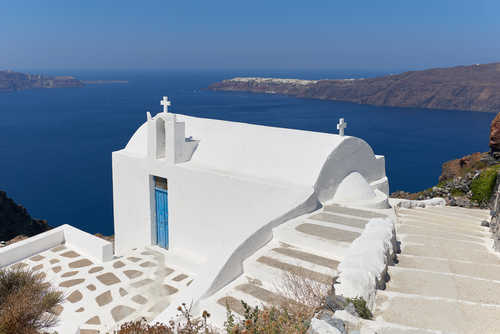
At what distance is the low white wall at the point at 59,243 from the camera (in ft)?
27.3

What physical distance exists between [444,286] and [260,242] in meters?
2.53

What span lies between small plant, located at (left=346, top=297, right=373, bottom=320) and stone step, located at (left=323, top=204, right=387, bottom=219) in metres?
3.52

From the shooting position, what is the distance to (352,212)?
6.82 metres

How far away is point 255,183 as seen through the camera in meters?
7.35

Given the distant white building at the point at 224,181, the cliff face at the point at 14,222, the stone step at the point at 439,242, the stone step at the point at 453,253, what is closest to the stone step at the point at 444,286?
the stone step at the point at 453,253

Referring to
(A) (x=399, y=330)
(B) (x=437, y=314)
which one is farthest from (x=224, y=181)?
(A) (x=399, y=330)

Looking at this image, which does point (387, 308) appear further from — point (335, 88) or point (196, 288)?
point (335, 88)

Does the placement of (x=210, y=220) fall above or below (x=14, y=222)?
above

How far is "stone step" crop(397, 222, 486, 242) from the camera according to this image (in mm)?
6359

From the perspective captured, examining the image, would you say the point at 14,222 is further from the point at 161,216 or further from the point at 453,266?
the point at 453,266

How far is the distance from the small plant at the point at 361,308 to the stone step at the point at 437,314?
0.13 m

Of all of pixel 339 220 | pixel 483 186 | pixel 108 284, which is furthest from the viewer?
pixel 483 186

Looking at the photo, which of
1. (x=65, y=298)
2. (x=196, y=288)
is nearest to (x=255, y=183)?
(x=196, y=288)

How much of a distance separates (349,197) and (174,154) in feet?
13.2
